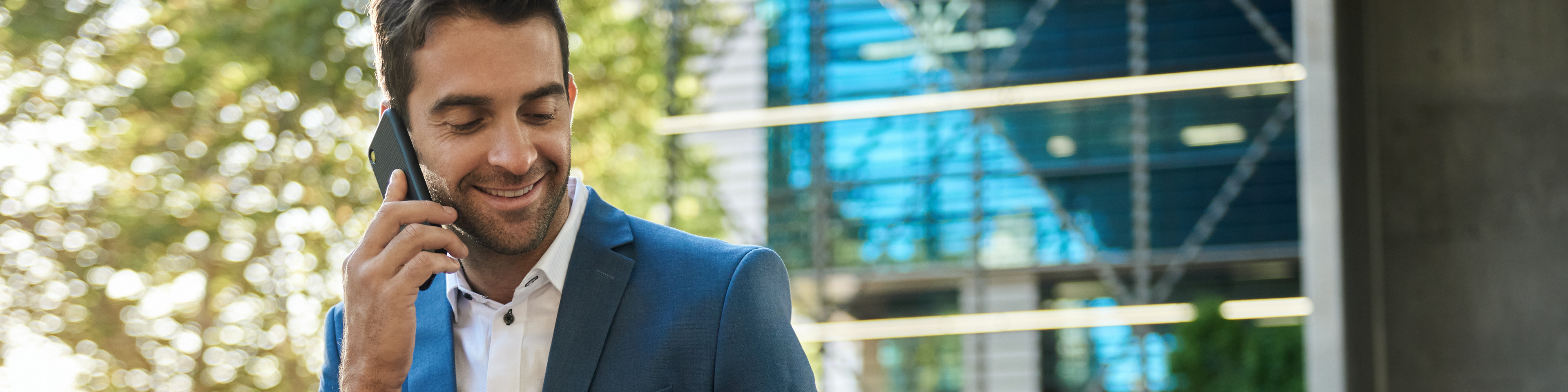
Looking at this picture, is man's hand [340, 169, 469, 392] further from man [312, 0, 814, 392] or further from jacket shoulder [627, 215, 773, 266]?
jacket shoulder [627, 215, 773, 266]

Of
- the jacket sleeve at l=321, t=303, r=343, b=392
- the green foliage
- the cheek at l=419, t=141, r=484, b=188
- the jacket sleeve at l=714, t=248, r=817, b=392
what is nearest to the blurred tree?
the green foliage

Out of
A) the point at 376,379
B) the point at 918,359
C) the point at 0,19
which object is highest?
the point at 0,19

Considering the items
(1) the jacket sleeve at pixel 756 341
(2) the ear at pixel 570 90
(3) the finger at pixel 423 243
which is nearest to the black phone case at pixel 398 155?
(3) the finger at pixel 423 243

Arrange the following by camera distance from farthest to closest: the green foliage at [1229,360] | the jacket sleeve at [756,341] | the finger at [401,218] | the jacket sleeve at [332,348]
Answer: the green foliage at [1229,360] → the jacket sleeve at [332,348] → the finger at [401,218] → the jacket sleeve at [756,341]

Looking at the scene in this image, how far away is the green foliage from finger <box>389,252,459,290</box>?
1195cm

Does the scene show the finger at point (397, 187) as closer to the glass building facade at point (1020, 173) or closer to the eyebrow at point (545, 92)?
the eyebrow at point (545, 92)

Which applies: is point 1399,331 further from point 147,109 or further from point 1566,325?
point 147,109

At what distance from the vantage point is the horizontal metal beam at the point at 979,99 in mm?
16453

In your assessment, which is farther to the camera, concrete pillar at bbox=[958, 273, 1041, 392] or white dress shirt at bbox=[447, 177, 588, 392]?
concrete pillar at bbox=[958, 273, 1041, 392]

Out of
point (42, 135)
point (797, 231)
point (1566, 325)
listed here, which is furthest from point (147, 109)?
point (1566, 325)

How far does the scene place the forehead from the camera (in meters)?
1.56

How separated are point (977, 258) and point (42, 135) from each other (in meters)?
10.8

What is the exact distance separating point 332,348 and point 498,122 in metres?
0.52

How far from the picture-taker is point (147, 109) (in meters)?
10.7
